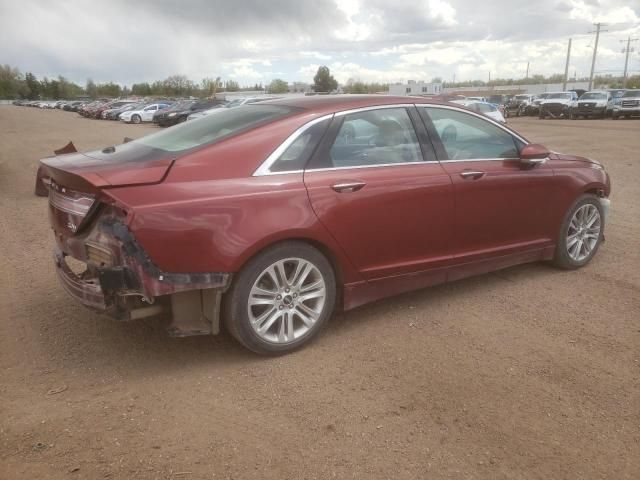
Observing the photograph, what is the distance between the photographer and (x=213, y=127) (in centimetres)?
391

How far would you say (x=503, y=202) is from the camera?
4.50 m

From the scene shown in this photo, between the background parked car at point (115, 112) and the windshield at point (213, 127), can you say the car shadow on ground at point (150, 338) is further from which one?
the background parked car at point (115, 112)

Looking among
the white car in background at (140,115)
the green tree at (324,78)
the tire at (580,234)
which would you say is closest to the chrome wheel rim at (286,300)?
the tire at (580,234)

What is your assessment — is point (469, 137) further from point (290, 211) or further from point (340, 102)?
point (290, 211)

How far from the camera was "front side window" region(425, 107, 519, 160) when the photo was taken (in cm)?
430

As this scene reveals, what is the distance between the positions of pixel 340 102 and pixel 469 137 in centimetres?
115

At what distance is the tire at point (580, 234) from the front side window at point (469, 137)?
93 cm

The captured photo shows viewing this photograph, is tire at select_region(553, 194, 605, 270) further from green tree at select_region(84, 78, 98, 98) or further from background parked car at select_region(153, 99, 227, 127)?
green tree at select_region(84, 78, 98, 98)

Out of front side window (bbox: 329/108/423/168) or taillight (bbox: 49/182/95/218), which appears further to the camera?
front side window (bbox: 329/108/423/168)

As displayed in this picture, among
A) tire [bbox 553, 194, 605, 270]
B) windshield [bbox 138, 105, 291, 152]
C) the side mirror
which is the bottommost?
tire [bbox 553, 194, 605, 270]

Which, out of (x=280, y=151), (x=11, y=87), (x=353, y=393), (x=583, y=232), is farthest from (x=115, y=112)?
(x=11, y=87)

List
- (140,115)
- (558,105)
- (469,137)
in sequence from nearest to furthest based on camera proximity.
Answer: (469,137) < (558,105) < (140,115)

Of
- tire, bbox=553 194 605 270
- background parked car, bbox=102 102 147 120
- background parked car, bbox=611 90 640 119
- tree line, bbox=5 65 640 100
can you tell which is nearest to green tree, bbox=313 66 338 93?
tree line, bbox=5 65 640 100

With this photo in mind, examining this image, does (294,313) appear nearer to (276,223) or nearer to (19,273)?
(276,223)
